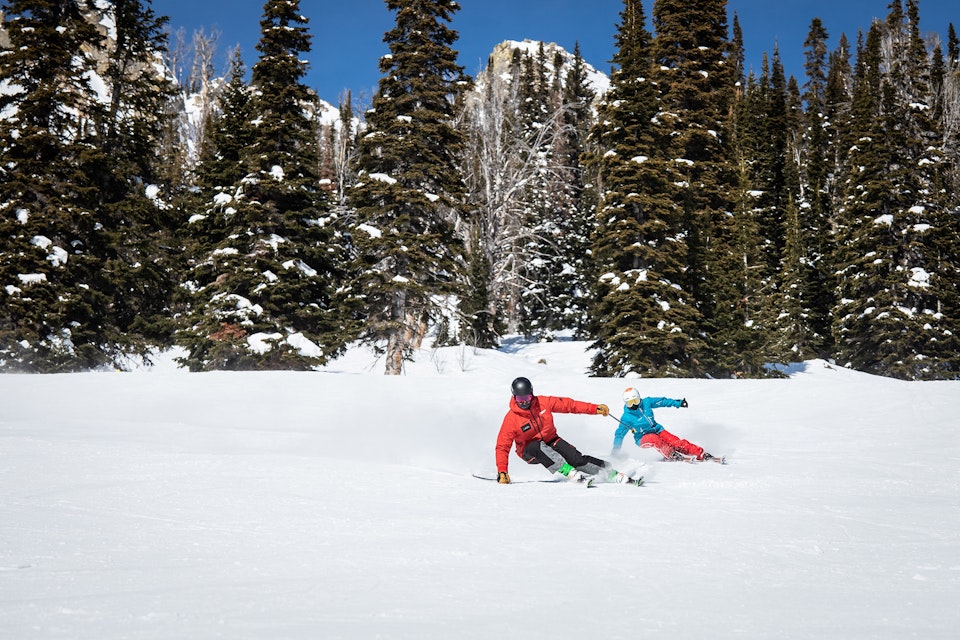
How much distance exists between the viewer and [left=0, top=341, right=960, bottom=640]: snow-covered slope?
3117 mm

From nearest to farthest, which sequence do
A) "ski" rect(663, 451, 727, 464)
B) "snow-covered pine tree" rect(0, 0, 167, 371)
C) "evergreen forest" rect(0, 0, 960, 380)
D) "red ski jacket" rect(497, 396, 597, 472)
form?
"red ski jacket" rect(497, 396, 597, 472), "ski" rect(663, 451, 727, 464), "snow-covered pine tree" rect(0, 0, 167, 371), "evergreen forest" rect(0, 0, 960, 380)

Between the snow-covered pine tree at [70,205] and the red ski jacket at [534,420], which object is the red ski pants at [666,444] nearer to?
the red ski jacket at [534,420]

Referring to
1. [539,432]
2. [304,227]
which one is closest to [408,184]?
[304,227]

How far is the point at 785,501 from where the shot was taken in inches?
256

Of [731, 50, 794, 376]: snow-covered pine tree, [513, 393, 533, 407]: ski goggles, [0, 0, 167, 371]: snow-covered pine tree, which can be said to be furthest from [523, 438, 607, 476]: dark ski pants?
[731, 50, 794, 376]: snow-covered pine tree

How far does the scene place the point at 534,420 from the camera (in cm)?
874

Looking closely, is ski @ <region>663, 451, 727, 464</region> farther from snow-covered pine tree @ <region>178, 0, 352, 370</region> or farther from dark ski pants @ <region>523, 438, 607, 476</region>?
snow-covered pine tree @ <region>178, 0, 352, 370</region>

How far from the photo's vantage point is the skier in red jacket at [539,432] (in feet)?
27.7

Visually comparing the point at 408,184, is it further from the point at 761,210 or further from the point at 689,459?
the point at 761,210

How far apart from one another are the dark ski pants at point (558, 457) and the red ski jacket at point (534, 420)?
9cm

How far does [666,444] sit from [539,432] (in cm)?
232

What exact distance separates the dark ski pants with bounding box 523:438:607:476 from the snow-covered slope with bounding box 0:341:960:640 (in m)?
0.66

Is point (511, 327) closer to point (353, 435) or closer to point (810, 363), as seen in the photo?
point (810, 363)

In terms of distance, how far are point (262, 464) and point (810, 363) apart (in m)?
26.6
